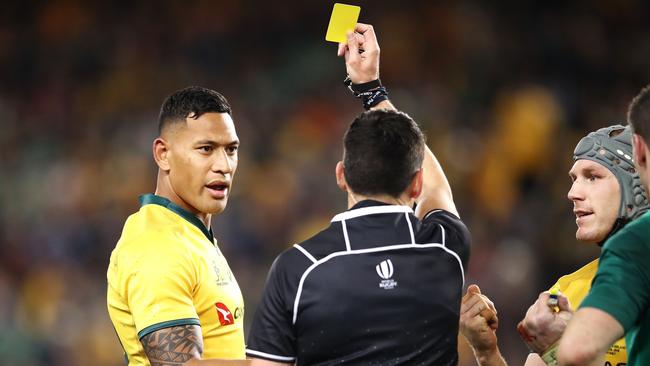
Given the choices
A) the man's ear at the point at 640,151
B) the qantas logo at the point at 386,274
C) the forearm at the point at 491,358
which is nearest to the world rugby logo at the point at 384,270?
the qantas logo at the point at 386,274

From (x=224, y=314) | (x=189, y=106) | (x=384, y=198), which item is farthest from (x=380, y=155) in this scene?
(x=189, y=106)

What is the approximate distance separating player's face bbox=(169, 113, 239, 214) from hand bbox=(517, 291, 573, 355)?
138 cm

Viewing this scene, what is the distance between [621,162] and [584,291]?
520mm

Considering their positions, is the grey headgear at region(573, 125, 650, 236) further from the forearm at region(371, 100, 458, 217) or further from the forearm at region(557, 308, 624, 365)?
the forearm at region(557, 308, 624, 365)

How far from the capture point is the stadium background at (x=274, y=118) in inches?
356

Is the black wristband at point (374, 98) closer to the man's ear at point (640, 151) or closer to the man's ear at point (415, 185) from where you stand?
the man's ear at point (415, 185)

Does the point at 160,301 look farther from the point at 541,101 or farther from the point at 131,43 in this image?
the point at 131,43

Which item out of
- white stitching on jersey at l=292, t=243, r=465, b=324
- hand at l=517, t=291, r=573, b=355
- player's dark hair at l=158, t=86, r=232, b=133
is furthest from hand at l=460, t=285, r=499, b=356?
player's dark hair at l=158, t=86, r=232, b=133

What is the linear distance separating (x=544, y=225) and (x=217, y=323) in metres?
5.75

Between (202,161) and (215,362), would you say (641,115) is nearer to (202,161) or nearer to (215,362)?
(215,362)

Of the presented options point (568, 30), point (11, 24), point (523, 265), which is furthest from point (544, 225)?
point (11, 24)

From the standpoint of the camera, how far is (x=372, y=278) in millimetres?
2863

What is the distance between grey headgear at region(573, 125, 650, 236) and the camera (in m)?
3.60

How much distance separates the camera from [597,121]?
31.4 ft
